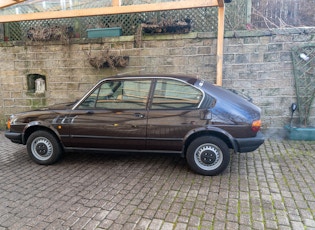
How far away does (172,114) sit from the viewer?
3.84 m

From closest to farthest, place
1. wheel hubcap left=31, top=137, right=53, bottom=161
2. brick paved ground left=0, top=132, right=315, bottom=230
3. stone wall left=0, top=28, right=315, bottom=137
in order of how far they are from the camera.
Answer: brick paved ground left=0, top=132, right=315, bottom=230 → wheel hubcap left=31, top=137, right=53, bottom=161 → stone wall left=0, top=28, right=315, bottom=137

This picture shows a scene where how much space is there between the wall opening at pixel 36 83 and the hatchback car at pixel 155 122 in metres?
2.95

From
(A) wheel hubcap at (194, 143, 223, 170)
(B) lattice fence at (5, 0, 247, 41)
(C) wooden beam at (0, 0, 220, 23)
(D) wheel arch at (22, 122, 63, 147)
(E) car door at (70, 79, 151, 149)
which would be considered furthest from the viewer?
(B) lattice fence at (5, 0, 247, 41)

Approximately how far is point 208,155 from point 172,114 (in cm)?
80

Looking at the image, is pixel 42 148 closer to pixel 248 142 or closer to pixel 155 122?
pixel 155 122

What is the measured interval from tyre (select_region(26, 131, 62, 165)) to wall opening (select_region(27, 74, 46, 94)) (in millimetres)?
3060

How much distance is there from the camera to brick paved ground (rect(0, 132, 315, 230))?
2.77m

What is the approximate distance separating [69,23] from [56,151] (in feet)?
14.0

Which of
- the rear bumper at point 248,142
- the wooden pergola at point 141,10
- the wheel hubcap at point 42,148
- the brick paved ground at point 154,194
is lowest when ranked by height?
the brick paved ground at point 154,194

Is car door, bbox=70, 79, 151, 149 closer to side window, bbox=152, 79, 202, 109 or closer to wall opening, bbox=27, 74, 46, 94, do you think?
side window, bbox=152, 79, 202, 109

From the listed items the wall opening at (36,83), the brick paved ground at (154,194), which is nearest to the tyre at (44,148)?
the brick paved ground at (154,194)

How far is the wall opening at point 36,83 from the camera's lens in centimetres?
710

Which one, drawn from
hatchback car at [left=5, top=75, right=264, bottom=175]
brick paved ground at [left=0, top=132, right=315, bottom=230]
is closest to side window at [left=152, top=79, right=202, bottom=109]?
hatchback car at [left=5, top=75, right=264, bottom=175]

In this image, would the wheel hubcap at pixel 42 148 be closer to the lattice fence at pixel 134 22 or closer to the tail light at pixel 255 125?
the tail light at pixel 255 125
